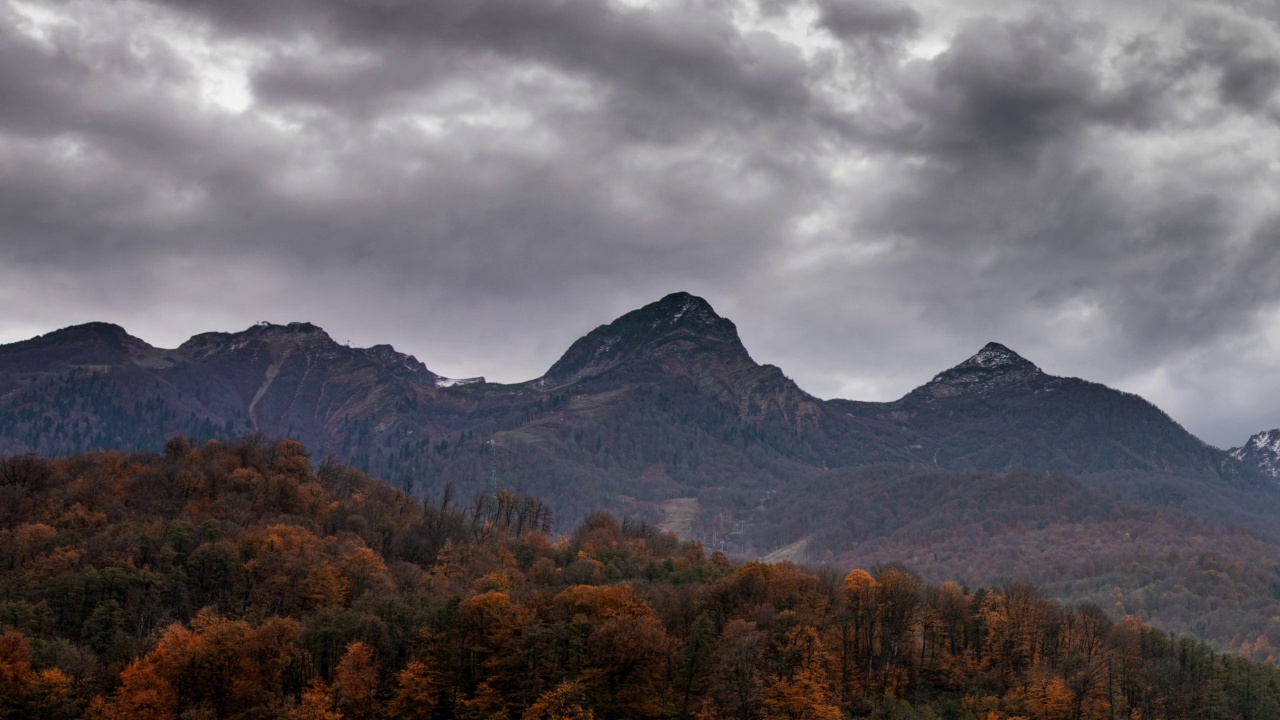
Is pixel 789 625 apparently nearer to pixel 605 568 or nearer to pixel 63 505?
pixel 605 568

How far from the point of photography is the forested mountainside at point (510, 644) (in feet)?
406

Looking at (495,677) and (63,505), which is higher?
(63,505)

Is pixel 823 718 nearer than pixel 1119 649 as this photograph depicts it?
Yes

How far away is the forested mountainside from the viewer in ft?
406

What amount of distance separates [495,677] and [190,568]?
57.4 meters

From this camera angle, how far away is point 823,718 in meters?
129

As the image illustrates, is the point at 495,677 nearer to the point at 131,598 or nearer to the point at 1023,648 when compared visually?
the point at 131,598

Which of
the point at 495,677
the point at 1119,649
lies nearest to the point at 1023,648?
the point at 1119,649

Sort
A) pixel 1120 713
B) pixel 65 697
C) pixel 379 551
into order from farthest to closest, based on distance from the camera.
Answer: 1. pixel 379 551
2. pixel 1120 713
3. pixel 65 697

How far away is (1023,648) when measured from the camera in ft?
531

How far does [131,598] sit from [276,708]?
42.4 metres

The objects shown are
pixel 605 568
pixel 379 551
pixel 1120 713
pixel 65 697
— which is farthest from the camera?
pixel 379 551

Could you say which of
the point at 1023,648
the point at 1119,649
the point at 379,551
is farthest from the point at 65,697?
the point at 1119,649

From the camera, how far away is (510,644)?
447 feet
